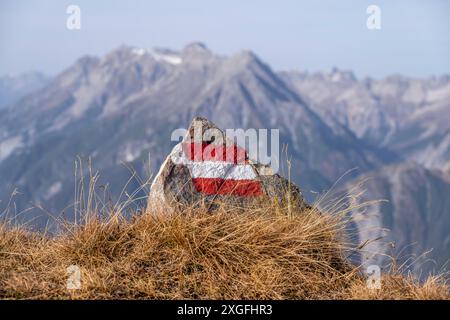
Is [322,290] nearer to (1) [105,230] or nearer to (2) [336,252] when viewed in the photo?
(2) [336,252]

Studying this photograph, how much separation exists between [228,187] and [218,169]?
0.32 meters

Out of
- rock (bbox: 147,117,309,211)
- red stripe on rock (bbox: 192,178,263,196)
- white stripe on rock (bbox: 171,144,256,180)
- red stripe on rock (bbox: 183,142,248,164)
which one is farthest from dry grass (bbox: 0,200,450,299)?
red stripe on rock (bbox: 183,142,248,164)

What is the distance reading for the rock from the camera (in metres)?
8.42

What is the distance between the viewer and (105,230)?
24.6ft

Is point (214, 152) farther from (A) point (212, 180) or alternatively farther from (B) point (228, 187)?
(B) point (228, 187)

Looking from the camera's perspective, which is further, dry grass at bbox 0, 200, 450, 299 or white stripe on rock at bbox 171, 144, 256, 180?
white stripe on rock at bbox 171, 144, 256, 180

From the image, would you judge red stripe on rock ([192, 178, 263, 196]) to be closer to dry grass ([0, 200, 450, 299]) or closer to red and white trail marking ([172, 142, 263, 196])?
red and white trail marking ([172, 142, 263, 196])

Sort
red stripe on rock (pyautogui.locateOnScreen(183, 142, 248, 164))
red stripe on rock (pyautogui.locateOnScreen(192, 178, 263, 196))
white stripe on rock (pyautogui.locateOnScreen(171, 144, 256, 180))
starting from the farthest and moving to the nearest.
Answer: red stripe on rock (pyautogui.locateOnScreen(183, 142, 248, 164)) < white stripe on rock (pyautogui.locateOnScreen(171, 144, 256, 180)) < red stripe on rock (pyautogui.locateOnScreen(192, 178, 263, 196))

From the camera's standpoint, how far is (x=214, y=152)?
9086mm

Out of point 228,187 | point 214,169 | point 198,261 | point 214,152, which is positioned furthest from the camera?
point 214,152

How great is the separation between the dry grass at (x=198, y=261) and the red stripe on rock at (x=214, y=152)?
46.4 inches

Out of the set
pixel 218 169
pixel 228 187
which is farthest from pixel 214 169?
pixel 228 187

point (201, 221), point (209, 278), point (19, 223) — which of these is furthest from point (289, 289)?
point (19, 223)
